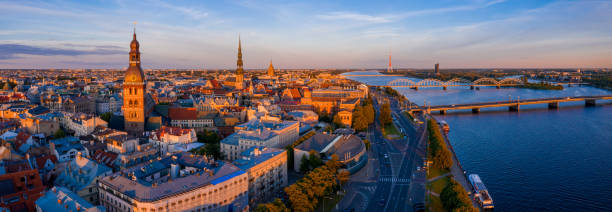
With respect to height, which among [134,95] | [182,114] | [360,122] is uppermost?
[134,95]

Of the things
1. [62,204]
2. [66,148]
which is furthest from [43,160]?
[62,204]

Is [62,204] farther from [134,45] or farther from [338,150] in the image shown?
[134,45]

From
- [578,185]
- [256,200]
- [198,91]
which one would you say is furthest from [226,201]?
[198,91]

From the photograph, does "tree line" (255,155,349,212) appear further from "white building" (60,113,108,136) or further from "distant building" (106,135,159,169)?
"white building" (60,113,108,136)

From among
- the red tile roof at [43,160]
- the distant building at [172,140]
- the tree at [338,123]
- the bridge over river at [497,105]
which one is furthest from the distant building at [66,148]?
the bridge over river at [497,105]

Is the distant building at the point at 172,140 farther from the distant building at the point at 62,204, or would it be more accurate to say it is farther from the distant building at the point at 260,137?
the distant building at the point at 62,204

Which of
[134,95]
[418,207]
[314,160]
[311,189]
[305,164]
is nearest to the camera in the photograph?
[311,189]
